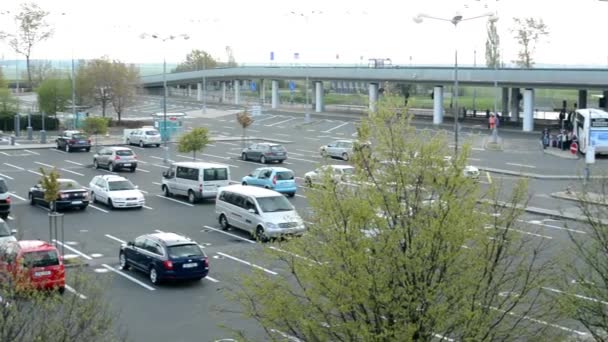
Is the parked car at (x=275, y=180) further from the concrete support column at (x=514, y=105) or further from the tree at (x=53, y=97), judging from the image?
the concrete support column at (x=514, y=105)

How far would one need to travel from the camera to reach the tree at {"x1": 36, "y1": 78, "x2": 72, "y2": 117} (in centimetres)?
7331

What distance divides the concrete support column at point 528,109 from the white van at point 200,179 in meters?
36.8

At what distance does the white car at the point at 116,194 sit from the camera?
1335 inches

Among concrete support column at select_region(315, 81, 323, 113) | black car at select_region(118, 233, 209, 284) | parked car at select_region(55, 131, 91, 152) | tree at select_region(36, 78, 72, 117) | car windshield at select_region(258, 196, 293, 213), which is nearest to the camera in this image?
black car at select_region(118, 233, 209, 284)

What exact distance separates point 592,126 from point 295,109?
4868 centimetres

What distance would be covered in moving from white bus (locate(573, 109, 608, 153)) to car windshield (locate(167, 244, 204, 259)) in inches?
1223

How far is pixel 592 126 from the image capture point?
5016 centimetres

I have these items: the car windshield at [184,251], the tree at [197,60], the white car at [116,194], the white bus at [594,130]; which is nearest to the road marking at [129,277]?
the car windshield at [184,251]

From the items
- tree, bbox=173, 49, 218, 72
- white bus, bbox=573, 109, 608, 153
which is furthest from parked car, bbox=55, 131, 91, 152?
tree, bbox=173, 49, 218, 72

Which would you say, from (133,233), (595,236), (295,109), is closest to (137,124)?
(295,109)

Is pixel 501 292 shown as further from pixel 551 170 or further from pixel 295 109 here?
pixel 295 109

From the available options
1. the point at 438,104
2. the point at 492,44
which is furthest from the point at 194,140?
the point at 492,44

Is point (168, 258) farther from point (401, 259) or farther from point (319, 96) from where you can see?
point (319, 96)

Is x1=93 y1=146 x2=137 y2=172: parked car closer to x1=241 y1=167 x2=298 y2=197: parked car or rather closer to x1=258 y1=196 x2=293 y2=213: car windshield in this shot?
x1=241 y1=167 x2=298 y2=197: parked car
